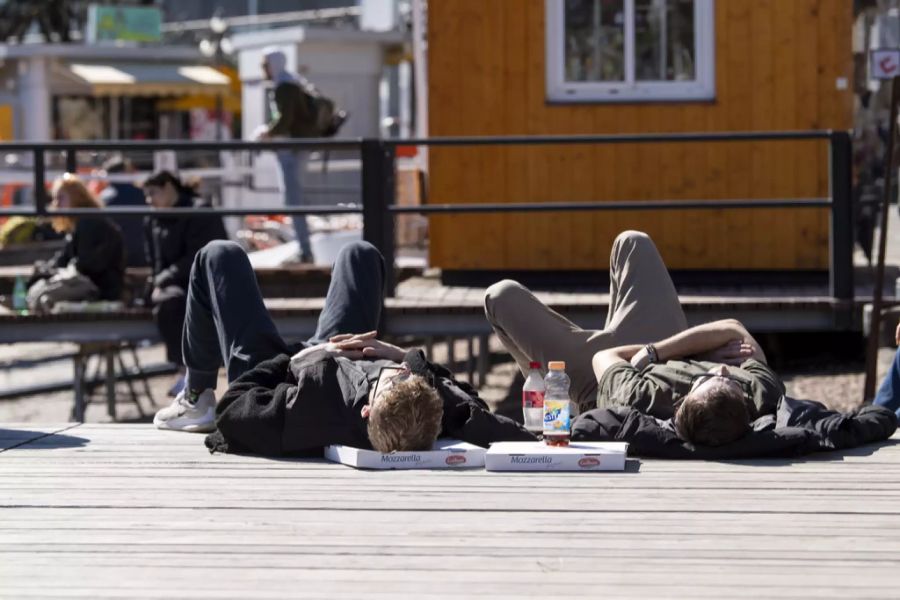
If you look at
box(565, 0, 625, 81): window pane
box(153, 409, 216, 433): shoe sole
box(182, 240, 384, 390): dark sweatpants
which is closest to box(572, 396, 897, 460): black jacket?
box(182, 240, 384, 390): dark sweatpants

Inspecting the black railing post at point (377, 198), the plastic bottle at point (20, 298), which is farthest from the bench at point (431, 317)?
the black railing post at point (377, 198)

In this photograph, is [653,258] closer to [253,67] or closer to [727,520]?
[727,520]

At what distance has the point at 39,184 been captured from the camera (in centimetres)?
1105

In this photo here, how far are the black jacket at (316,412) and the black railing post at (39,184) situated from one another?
476 centimetres

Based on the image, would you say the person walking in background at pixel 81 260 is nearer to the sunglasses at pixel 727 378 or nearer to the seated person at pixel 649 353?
the seated person at pixel 649 353

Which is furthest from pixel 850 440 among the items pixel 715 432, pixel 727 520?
pixel 727 520

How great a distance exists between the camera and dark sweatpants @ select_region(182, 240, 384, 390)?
23.5 feet

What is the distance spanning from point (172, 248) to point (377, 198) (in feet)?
4.82

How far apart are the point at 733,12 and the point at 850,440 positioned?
225 inches

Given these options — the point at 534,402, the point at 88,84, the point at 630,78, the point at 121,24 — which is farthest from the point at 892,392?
the point at 121,24

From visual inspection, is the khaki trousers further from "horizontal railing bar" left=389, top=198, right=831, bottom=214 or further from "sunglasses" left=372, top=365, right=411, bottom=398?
"horizontal railing bar" left=389, top=198, right=831, bottom=214

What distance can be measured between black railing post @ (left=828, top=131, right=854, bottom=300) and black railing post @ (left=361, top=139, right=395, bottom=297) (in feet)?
9.08

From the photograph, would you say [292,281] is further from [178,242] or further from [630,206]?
[630,206]

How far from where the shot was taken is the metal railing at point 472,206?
1045cm
